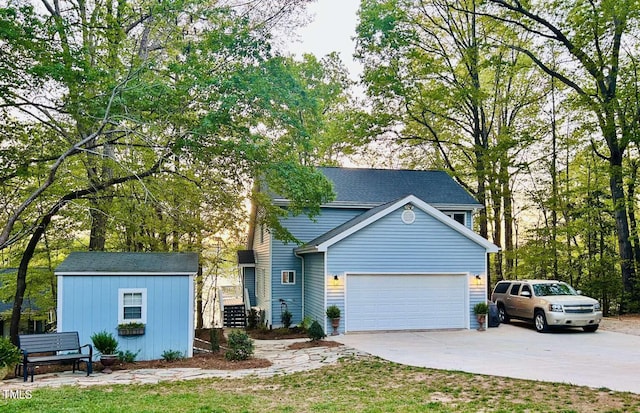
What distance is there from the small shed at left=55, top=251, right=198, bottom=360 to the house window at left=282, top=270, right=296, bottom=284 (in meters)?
6.73

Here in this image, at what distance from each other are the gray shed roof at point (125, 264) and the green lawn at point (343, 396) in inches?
140

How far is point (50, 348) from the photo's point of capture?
32.1ft

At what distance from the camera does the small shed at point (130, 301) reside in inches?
433

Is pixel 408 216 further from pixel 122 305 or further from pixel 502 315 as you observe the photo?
pixel 122 305

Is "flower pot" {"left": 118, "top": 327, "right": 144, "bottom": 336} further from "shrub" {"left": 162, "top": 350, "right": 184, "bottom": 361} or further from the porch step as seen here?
the porch step

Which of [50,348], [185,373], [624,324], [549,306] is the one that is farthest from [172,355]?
[624,324]

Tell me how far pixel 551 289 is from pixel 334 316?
23.2 feet

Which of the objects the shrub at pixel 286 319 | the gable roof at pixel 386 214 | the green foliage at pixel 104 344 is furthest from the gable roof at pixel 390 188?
the green foliage at pixel 104 344

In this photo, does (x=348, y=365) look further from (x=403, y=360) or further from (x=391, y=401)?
(x=391, y=401)

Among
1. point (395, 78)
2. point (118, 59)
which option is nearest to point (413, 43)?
point (395, 78)

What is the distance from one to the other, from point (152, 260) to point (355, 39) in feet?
54.7

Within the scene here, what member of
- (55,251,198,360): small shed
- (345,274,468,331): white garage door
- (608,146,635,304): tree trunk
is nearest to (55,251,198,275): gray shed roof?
→ (55,251,198,360): small shed

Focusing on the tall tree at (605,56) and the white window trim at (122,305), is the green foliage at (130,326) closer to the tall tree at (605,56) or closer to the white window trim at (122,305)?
the white window trim at (122,305)

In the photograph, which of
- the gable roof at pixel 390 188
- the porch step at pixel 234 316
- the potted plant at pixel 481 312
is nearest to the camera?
the potted plant at pixel 481 312
